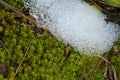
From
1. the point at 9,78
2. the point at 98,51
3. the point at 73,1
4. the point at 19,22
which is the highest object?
the point at 73,1

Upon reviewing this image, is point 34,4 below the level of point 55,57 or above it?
above

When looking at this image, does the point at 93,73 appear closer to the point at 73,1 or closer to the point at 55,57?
the point at 55,57

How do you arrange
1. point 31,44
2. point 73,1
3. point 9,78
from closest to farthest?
point 9,78, point 31,44, point 73,1

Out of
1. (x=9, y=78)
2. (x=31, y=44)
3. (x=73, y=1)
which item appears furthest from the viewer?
(x=73, y=1)

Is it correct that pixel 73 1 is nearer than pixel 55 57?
No

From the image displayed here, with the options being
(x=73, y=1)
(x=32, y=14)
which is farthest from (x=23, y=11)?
(x=73, y=1)

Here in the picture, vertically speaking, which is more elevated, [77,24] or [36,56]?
[77,24]
